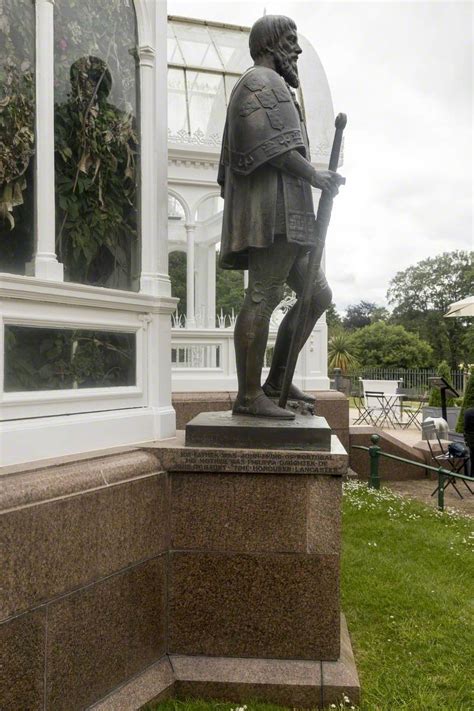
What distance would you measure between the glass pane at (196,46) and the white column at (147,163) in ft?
28.1

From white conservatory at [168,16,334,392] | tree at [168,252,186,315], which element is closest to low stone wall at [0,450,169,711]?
white conservatory at [168,16,334,392]

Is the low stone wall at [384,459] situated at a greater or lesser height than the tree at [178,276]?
lesser

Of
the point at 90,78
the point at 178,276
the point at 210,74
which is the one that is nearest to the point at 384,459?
the point at 90,78

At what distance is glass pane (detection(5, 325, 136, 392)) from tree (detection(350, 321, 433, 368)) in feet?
135

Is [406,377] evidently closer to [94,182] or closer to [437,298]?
[437,298]

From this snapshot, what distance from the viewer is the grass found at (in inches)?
123

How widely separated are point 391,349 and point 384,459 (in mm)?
37926

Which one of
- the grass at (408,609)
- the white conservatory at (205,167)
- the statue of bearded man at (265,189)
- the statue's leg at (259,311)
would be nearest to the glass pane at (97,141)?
the statue of bearded man at (265,189)

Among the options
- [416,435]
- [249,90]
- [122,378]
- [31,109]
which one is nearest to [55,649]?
[122,378]

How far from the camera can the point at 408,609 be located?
4.16 m

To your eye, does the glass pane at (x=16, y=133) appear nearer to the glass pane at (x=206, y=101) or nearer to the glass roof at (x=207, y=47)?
the glass pane at (x=206, y=101)

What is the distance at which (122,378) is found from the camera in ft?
11.9

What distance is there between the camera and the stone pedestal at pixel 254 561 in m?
3.18

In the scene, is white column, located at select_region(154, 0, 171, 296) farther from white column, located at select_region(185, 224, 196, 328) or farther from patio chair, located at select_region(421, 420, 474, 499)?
patio chair, located at select_region(421, 420, 474, 499)
